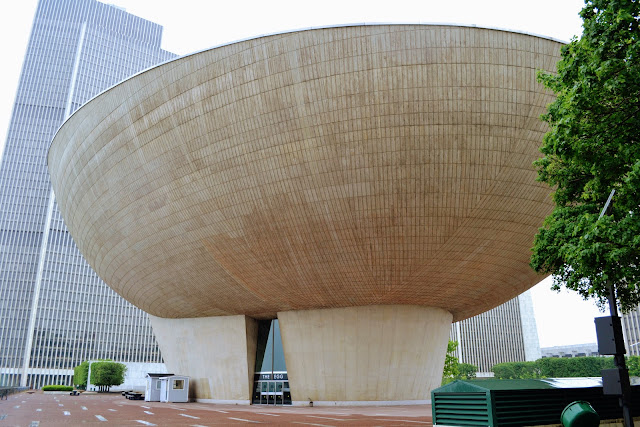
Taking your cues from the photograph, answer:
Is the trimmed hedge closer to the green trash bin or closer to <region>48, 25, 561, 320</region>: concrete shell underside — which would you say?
<region>48, 25, 561, 320</region>: concrete shell underside

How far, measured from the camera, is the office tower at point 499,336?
396 feet

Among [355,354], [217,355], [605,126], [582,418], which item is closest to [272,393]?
[217,355]

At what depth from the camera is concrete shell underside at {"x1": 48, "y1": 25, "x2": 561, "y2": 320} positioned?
1788 cm

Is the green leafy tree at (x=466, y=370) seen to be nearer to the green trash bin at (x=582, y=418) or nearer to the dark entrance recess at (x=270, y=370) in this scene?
the dark entrance recess at (x=270, y=370)

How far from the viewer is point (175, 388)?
31.0 metres

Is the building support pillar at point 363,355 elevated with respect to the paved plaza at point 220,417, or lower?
elevated

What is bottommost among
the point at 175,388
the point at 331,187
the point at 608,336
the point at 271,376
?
the point at 175,388

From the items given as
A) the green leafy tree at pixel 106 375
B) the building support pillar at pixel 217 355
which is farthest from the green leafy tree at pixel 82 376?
the building support pillar at pixel 217 355

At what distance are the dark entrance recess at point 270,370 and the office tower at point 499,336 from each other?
3807 inches

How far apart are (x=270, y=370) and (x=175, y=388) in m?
6.36

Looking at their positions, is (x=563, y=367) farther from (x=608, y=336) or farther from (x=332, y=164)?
(x=608, y=336)

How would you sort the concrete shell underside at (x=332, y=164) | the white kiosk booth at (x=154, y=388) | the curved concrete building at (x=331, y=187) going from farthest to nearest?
the white kiosk booth at (x=154, y=388) < the curved concrete building at (x=331, y=187) < the concrete shell underside at (x=332, y=164)

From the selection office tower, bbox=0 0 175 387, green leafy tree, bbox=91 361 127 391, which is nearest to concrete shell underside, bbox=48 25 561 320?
green leafy tree, bbox=91 361 127 391

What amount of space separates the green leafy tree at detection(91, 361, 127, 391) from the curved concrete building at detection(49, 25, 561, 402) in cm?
4611
